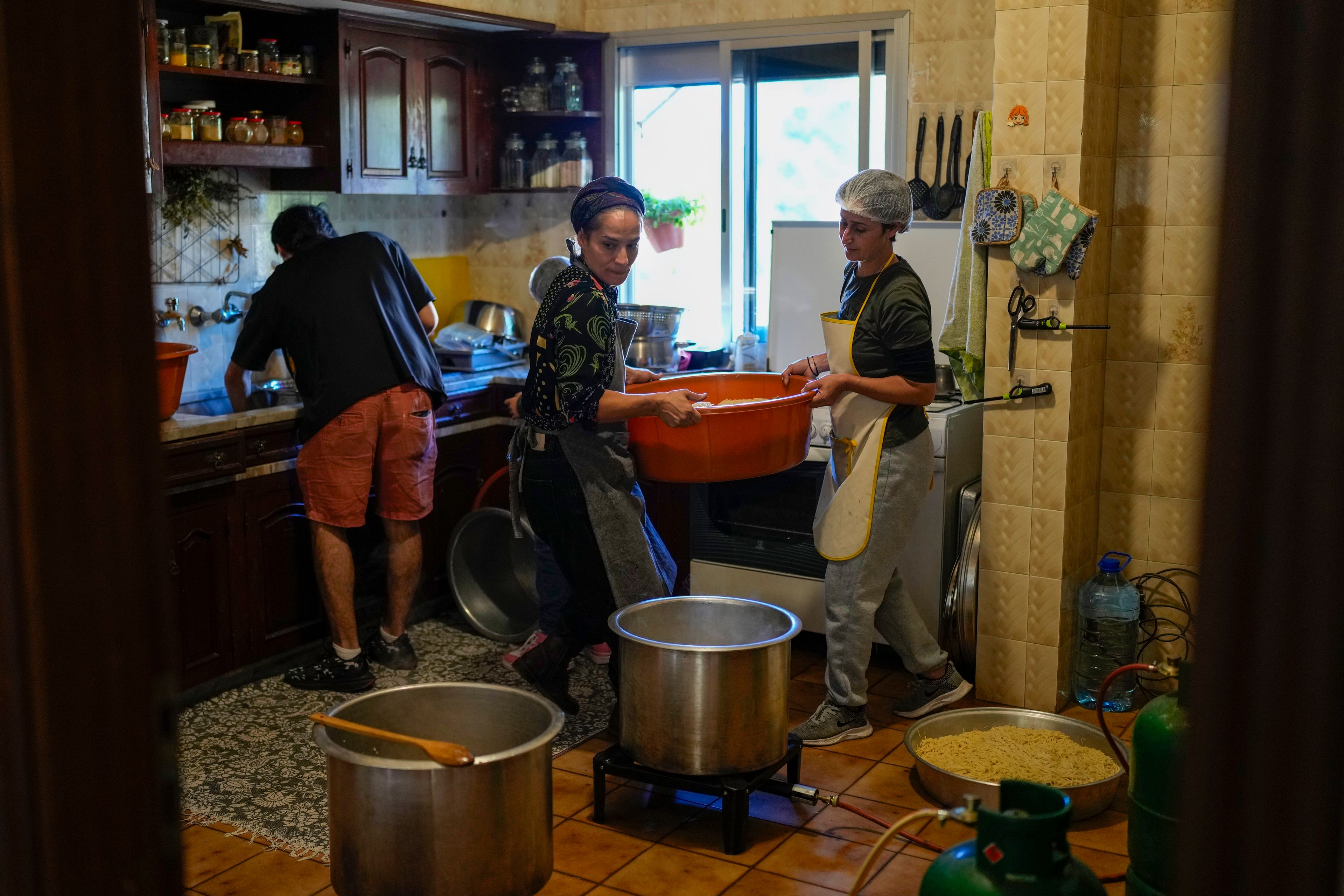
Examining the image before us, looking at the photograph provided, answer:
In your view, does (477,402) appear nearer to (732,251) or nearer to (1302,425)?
(732,251)

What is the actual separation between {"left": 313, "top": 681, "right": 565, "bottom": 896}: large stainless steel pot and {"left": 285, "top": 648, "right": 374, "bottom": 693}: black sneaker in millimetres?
1900

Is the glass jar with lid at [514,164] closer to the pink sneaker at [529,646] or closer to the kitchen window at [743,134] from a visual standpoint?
the kitchen window at [743,134]

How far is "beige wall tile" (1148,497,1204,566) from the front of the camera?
12.6 ft

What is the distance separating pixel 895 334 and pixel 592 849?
149cm

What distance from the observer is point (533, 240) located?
5.29 metres

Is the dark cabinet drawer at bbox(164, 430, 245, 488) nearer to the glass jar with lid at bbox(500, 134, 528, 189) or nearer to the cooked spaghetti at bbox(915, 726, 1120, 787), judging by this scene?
the glass jar with lid at bbox(500, 134, 528, 189)


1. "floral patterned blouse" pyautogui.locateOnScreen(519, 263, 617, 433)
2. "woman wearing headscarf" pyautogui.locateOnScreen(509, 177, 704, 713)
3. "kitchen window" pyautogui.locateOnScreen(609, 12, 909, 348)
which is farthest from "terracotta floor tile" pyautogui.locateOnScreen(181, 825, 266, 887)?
"kitchen window" pyautogui.locateOnScreen(609, 12, 909, 348)

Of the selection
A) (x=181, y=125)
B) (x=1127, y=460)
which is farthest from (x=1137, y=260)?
(x=181, y=125)

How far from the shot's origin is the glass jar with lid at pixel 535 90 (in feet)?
16.0

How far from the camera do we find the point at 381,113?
447 cm

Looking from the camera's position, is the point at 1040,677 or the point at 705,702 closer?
the point at 705,702

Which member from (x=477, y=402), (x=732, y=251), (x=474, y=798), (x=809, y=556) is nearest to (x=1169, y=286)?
(x=809, y=556)

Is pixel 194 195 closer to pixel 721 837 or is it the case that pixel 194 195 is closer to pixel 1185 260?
pixel 721 837

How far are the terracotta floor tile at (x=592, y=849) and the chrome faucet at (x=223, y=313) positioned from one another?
230cm
